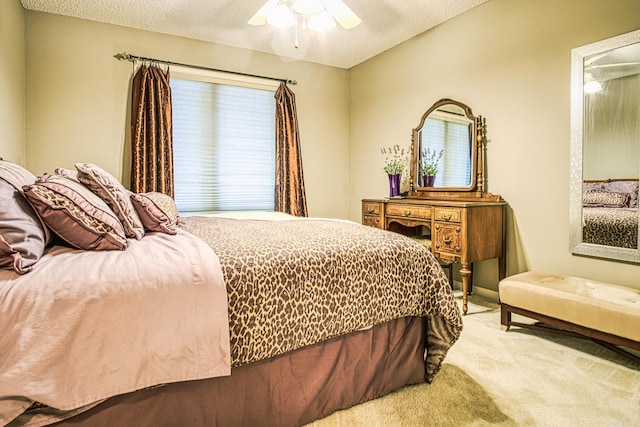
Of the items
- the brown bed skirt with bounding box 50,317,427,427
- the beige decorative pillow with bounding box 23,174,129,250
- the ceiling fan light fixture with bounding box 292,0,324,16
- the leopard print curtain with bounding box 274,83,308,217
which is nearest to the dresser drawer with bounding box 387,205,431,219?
the leopard print curtain with bounding box 274,83,308,217

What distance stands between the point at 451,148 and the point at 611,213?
1436 millimetres

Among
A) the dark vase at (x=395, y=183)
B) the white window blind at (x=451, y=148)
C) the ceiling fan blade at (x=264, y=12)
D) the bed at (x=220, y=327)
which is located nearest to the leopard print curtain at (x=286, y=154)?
the dark vase at (x=395, y=183)

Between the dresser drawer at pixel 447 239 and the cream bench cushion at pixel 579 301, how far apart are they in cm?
46

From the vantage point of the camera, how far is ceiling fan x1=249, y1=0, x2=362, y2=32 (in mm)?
2424

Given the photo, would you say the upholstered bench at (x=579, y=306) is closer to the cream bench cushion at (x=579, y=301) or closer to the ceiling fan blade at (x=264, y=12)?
the cream bench cushion at (x=579, y=301)

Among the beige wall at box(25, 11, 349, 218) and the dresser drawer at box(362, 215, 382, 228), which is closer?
the beige wall at box(25, 11, 349, 218)

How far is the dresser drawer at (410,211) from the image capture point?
3.13 meters

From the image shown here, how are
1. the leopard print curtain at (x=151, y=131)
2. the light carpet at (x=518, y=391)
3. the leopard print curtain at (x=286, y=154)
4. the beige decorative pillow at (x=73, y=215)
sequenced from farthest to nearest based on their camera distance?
the leopard print curtain at (x=286, y=154) < the leopard print curtain at (x=151, y=131) < the light carpet at (x=518, y=391) < the beige decorative pillow at (x=73, y=215)

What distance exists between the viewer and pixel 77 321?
1.02m

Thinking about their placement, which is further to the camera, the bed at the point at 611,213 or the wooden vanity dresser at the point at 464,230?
the wooden vanity dresser at the point at 464,230

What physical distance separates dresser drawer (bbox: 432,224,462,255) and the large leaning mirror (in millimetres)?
784

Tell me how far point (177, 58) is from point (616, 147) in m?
4.05

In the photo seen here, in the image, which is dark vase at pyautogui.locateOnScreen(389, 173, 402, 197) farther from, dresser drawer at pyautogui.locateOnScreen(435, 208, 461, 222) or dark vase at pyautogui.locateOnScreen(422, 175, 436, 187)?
dresser drawer at pyautogui.locateOnScreen(435, 208, 461, 222)

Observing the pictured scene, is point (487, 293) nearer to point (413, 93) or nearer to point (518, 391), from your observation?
point (518, 391)
